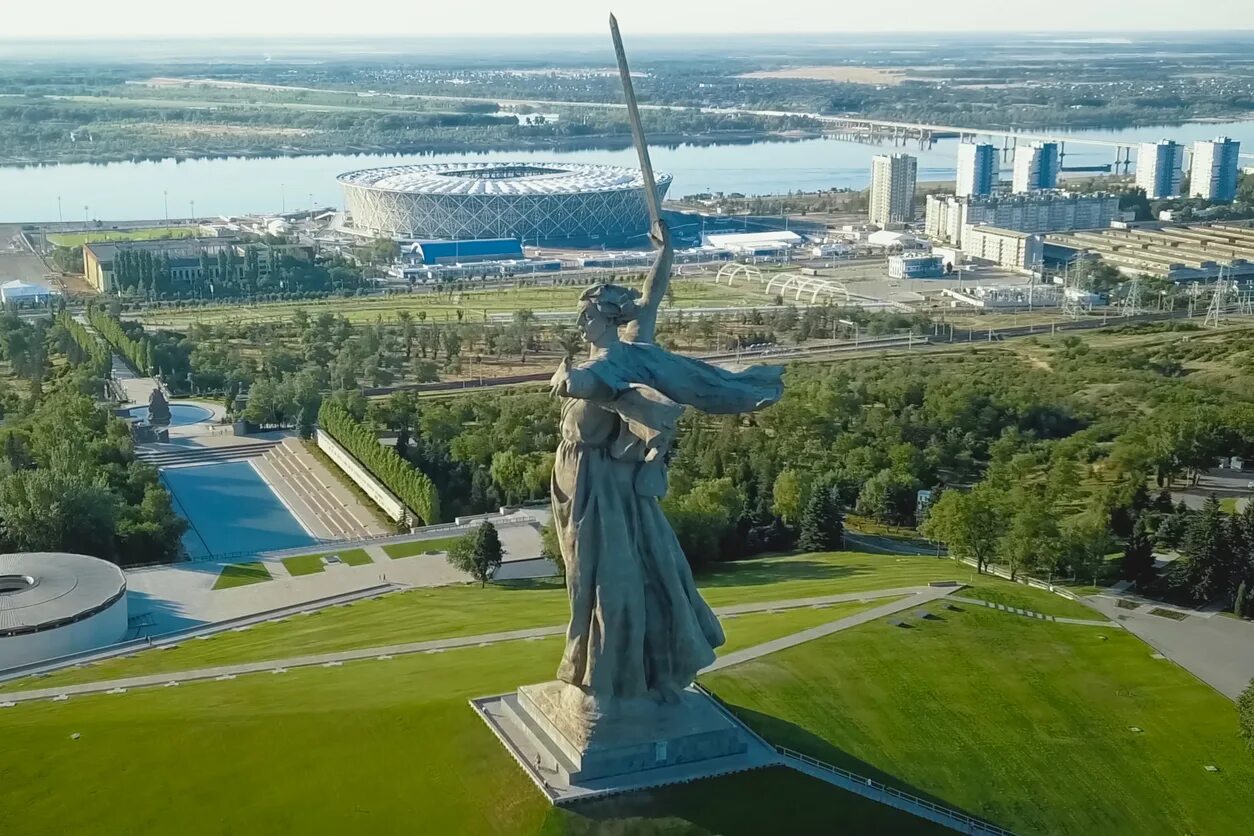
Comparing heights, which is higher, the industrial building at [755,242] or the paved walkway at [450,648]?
the paved walkway at [450,648]

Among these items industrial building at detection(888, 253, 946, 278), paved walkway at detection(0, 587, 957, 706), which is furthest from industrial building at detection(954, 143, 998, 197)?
paved walkway at detection(0, 587, 957, 706)

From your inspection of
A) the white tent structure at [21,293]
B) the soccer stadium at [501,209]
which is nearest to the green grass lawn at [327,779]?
the white tent structure at [21,293]

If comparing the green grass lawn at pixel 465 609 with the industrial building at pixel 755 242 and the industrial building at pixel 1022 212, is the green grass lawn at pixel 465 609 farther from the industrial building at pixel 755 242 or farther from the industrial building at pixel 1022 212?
the industrial building at pixel 1022 212

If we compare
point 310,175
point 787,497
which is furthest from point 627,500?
point 310,175

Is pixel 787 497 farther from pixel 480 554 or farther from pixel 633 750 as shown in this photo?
pixel 633 750

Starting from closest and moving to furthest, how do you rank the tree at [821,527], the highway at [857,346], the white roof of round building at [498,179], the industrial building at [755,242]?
the tree at [821,527], the highway at [857,346], the industrial building at [755,242], the white roof of round building at [498,179]

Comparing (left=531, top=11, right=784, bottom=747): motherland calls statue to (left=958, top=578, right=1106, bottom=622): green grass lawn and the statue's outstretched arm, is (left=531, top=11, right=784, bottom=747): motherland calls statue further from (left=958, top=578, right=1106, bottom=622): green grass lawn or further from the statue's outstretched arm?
(left=958, top=578, right=1106, bottom=622): green grass lawn
